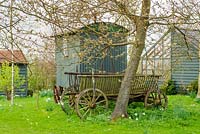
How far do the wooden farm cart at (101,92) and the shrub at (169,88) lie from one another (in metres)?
10.3

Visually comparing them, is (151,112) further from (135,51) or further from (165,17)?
(165,17)

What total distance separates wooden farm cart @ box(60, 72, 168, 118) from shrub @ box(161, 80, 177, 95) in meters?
10.3

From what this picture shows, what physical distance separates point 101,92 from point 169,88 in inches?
493

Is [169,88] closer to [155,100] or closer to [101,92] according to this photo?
[155,100]

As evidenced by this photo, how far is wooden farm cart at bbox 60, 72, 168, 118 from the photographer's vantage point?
11078 mm

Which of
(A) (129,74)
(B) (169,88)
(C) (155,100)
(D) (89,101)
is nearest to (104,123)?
(D) (89,101)

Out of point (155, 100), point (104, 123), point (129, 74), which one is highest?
point (129, 74)

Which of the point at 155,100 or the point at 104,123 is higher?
the point at 155,100

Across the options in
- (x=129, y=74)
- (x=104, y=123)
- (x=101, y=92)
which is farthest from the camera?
(x=101, y=92)

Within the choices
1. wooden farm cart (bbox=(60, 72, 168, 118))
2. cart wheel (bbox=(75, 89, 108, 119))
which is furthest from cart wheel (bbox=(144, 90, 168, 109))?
cart wheel (bbox=(75, 89, 108, 119))

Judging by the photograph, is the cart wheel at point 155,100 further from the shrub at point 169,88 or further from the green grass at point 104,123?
the shrub at point 169,88

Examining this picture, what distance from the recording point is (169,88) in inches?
909

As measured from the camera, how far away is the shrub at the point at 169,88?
23047 millimetres

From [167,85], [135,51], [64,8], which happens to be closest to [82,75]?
[135,51]
